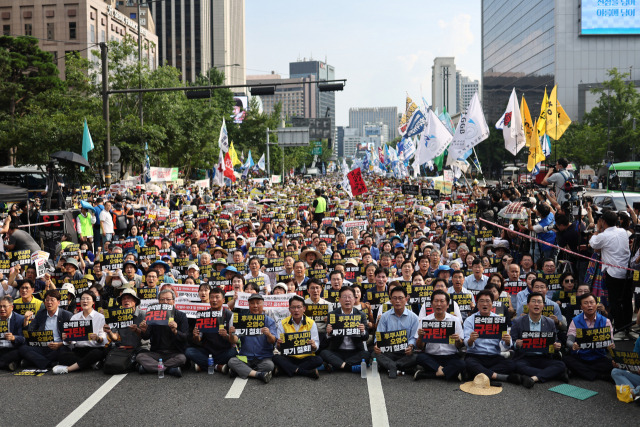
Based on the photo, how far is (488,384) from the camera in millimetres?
8383


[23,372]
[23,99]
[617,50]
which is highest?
[617,50]

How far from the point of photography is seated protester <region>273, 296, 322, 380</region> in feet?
29.8

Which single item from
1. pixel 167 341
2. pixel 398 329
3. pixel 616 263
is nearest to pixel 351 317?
pixel 398 329

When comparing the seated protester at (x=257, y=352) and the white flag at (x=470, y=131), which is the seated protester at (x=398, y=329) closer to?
the seated protester at (x=257, y=352)

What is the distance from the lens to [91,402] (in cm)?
809

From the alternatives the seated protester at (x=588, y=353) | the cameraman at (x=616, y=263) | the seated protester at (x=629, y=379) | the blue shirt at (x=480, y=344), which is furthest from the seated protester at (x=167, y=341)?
the cameraman at (x=616, y=263)

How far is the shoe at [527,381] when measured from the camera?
8304 mm

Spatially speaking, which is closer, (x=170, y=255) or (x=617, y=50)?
(x=170, y=255)

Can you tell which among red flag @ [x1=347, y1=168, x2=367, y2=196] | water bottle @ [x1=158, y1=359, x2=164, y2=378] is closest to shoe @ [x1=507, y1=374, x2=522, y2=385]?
water bottle @ [x1=158, y1=359, x2=164, y2=378]

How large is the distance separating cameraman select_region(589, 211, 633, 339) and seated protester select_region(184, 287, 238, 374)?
596 cm

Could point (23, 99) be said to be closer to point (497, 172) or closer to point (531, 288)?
point (531, 288)

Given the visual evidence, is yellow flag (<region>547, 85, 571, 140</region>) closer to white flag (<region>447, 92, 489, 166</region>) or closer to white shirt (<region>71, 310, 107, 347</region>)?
white flag (<region>447, 92, 489, 166</region>)

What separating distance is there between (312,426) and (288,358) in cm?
205

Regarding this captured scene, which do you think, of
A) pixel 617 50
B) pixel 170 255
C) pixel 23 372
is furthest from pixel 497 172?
pixel 23 372
